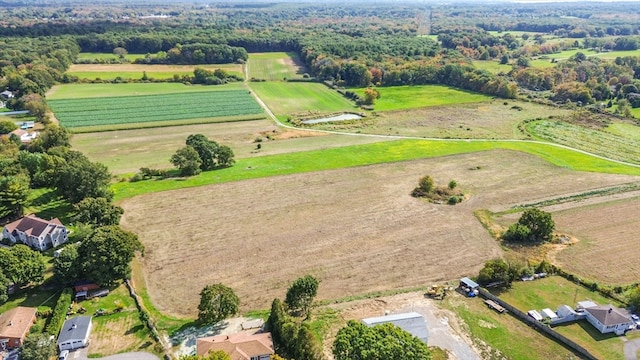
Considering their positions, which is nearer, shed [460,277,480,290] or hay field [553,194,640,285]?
shed [460,277,480,290]

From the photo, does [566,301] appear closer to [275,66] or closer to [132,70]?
[275,66]

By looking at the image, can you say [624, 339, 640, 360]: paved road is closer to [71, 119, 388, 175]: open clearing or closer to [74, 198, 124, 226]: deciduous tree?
[74, 198, 124, 226]: deciduous tree

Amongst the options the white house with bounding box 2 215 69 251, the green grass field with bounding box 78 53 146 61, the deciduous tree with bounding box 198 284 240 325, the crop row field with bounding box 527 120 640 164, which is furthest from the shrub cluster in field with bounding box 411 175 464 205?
the green grass field with bounding box 78 53 146 61

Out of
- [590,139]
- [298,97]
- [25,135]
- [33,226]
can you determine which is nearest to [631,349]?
[33,226]

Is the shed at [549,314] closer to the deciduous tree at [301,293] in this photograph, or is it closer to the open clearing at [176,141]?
the deciduous tree at [301,293]

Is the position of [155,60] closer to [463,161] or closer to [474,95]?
[474,95]

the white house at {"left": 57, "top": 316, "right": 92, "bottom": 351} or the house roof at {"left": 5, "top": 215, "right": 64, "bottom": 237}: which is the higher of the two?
the house roof at {"left": 5, "top": 215, "right": 64, "bottom": 237}

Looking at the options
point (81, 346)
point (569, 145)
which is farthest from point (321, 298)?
point (569, 145)
